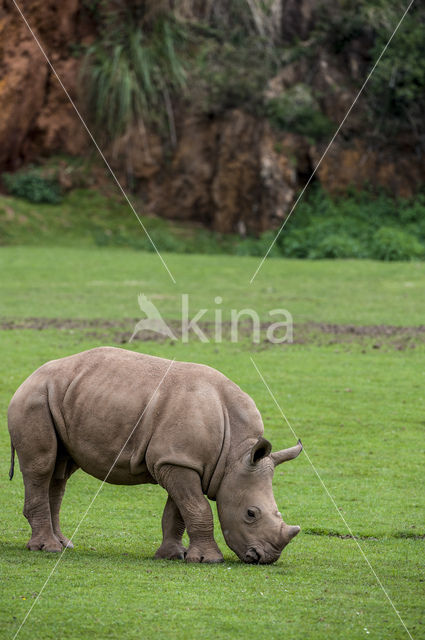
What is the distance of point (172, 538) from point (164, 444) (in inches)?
31.3

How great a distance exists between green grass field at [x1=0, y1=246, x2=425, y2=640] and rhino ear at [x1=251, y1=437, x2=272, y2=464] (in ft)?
2.55

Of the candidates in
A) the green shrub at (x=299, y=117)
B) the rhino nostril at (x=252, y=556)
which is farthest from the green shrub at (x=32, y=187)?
the rhino nostril at (x=252, y=556)

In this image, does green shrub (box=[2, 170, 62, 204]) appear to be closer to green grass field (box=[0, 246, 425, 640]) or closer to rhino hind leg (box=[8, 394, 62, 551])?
green grass field (box=[0, 246, 425, 640])

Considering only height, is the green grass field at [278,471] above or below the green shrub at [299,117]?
above

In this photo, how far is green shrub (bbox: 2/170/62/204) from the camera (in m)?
30.9

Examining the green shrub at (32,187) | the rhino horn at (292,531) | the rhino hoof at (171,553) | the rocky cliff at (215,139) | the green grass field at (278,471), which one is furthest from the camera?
the green shrub at (32,187)

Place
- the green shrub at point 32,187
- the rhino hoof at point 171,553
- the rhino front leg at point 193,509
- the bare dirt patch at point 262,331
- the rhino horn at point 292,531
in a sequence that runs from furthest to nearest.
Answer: the green shrub at point 32,187, the bare dirt patch at point 262,331, the rhino hoof at point 171,553, the rhino front leg at point 193,509, the rhino horn at point 292,531

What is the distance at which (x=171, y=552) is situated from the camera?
25.5ft

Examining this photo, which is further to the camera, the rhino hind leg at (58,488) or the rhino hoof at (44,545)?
the rhino hind leg at (58,488)

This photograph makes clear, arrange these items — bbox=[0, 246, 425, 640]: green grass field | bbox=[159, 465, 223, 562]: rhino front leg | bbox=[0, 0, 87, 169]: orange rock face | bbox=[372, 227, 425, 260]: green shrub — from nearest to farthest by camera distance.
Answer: bbox=[0, 246, 425, 640]: green grass field < bbox=[159, 465, 223, 562]: rhino front leg < bbox=[372, 227, 425, 260]: green shrub < bbox=[0, 0, 87, 169]: orange rock face

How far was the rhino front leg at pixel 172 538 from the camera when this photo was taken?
779cm

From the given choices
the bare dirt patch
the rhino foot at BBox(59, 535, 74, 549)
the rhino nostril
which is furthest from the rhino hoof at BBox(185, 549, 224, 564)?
the bare dirt patch

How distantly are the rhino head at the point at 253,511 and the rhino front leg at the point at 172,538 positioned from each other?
0.38 meters

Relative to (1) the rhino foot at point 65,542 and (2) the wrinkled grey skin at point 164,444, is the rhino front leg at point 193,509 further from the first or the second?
(1) the rhino foot at point 65,542
